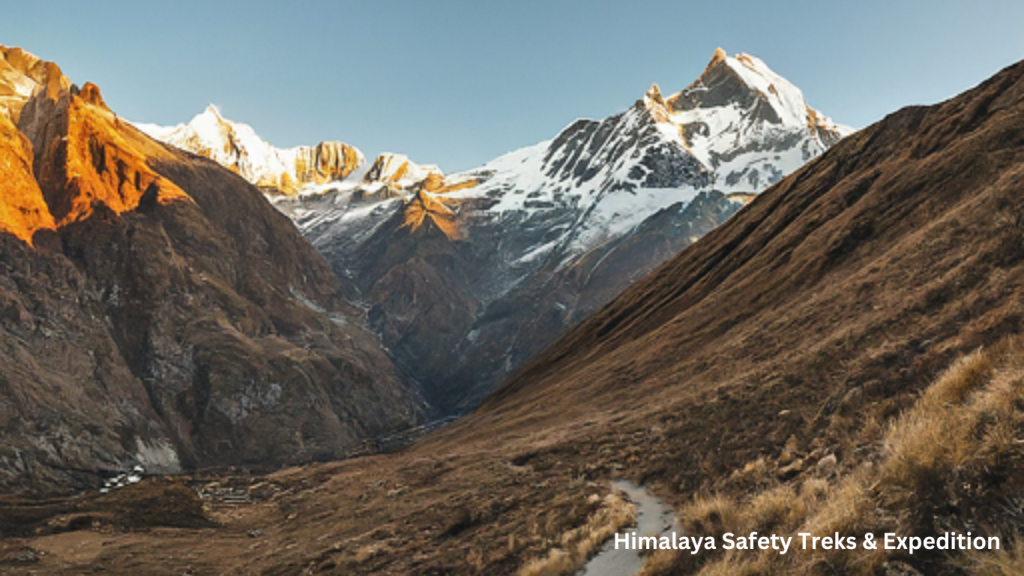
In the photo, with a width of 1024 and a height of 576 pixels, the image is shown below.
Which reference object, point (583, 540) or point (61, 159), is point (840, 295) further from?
point (61, 159)

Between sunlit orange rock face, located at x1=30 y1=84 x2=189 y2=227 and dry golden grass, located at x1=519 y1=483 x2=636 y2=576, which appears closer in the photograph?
dry golden grass, located at x1=519 y1=483 x2=636 y2=576

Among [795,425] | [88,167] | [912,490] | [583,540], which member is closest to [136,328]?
[88,167]

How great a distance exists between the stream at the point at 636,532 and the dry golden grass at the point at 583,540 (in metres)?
0.14

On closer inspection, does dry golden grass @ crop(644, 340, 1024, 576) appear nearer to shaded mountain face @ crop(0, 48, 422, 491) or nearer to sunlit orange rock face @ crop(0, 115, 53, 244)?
shaded mountain face @ crop(0, 48, 422, 491)

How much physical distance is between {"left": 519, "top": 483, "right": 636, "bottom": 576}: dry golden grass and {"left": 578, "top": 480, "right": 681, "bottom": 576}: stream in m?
0.14

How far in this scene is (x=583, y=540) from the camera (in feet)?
30.9

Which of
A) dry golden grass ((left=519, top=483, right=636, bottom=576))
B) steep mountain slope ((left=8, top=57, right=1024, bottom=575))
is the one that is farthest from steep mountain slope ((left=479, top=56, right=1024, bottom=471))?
dry golden grass ((left=519, top=483, right=636, bottom=576))

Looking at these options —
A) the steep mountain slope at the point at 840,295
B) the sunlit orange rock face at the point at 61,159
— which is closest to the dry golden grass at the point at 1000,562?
the steep mountain slope at the point at 840,295

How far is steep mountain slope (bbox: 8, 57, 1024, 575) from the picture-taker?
5.34 m

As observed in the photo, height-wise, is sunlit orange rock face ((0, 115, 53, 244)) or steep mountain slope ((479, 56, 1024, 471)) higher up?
sunlit orange rock face ((0, 115, 53, 244))

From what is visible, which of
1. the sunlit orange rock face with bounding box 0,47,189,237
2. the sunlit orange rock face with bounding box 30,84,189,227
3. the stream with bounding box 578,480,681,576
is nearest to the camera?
the stream with bounding box 578,480,681,576

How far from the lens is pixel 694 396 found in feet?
64.9

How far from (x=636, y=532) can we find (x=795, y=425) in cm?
Result: 489

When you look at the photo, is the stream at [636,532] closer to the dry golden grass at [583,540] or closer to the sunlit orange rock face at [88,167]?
the dry golden grass at [583,540]
